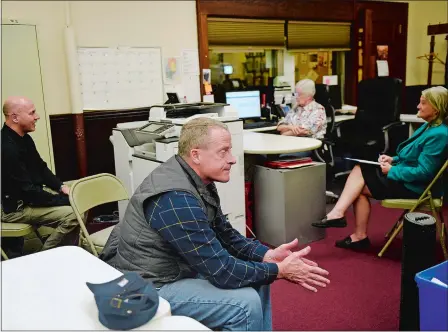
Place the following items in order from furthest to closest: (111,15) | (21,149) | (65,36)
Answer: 1. (111,15)
2. (65,36)
3. (21,149)

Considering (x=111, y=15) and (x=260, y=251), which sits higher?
(x=111, y=15)

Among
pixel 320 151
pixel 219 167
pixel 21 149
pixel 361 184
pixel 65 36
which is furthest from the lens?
pixel 320 151

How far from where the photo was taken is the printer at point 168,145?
326 centimetres

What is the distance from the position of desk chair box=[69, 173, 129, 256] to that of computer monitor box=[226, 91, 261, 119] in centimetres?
238

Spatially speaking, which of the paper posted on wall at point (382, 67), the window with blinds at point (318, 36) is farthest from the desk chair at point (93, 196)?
the paper posted on wall at point (382, 67)

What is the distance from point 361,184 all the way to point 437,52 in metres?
4.32

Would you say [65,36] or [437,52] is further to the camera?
[437,52]

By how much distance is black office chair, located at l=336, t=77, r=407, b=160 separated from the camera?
4867 millimetres

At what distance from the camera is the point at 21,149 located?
117 inches

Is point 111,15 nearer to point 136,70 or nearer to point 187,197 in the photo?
point 136,70

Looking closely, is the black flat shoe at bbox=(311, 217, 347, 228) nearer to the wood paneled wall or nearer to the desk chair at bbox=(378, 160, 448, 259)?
the desk chair at bbox=(378, 160, 448, 259)

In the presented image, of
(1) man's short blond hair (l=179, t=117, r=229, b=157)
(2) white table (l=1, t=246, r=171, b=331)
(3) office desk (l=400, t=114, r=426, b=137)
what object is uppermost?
(1) man's short blond hair (l=179, t=117, r=229, b=157)

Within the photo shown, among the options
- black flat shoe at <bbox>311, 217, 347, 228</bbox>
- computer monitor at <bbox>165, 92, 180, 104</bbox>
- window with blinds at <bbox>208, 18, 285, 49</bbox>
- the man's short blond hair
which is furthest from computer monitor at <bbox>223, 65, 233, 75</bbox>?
the man's short blond hair

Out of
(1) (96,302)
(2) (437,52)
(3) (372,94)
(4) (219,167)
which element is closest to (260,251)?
(4) (219,167)
